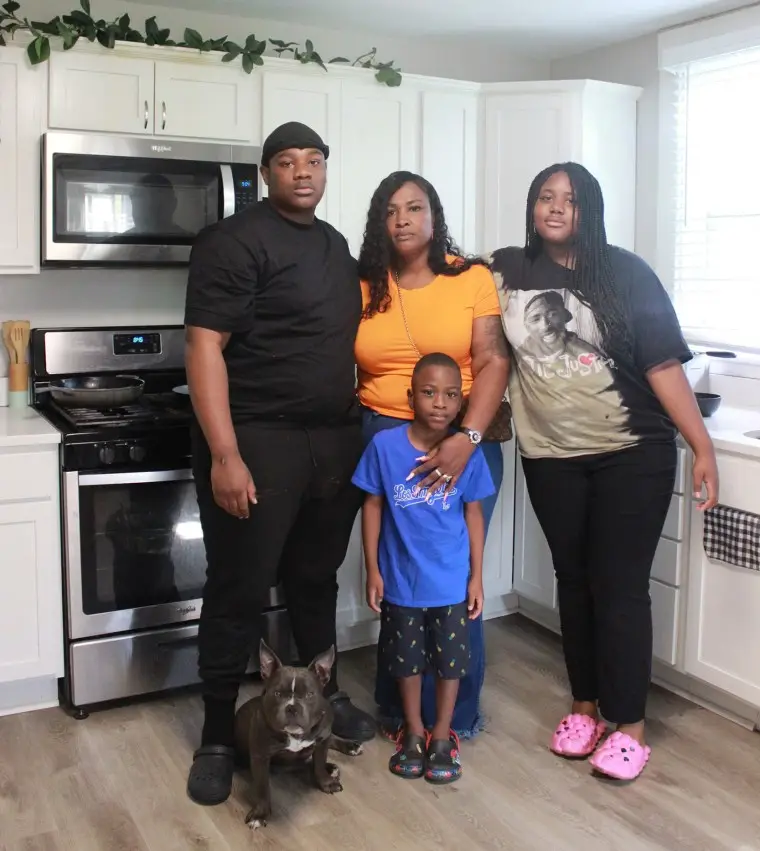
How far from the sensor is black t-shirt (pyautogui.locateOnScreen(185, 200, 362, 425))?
218cm

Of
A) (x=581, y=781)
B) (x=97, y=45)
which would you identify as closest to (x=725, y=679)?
(x=581, y=781)

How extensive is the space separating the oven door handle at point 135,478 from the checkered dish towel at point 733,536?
4.76 feet

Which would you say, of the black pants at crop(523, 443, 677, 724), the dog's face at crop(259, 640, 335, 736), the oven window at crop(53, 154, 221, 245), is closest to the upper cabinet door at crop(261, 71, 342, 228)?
the oven window at crop(53, 154, 221, 245)

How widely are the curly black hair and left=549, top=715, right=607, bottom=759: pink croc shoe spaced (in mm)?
1180

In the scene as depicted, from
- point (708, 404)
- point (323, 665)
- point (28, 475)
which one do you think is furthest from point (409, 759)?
point (708, 404)

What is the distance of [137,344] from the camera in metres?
3.23

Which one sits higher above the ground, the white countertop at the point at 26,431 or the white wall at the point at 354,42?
the white wall at the point at 354,42

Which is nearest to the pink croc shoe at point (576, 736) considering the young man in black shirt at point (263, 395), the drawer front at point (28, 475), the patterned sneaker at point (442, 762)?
the patterned sneaker at point (442, 762)

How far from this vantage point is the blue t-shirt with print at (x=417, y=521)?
2.36 metres

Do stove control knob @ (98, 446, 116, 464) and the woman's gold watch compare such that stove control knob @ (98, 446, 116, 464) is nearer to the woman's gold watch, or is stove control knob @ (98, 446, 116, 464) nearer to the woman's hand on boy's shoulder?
the woman's hand on boy's shoulder

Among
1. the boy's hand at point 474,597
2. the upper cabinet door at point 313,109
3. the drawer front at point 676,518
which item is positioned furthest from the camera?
the upper cabinet door at point 313,109

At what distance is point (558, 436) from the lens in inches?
94.6

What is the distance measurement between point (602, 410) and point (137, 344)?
5.27 feet

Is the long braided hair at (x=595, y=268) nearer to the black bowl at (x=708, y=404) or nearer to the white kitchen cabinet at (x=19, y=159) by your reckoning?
the black bowl at (x=708, y=404)
